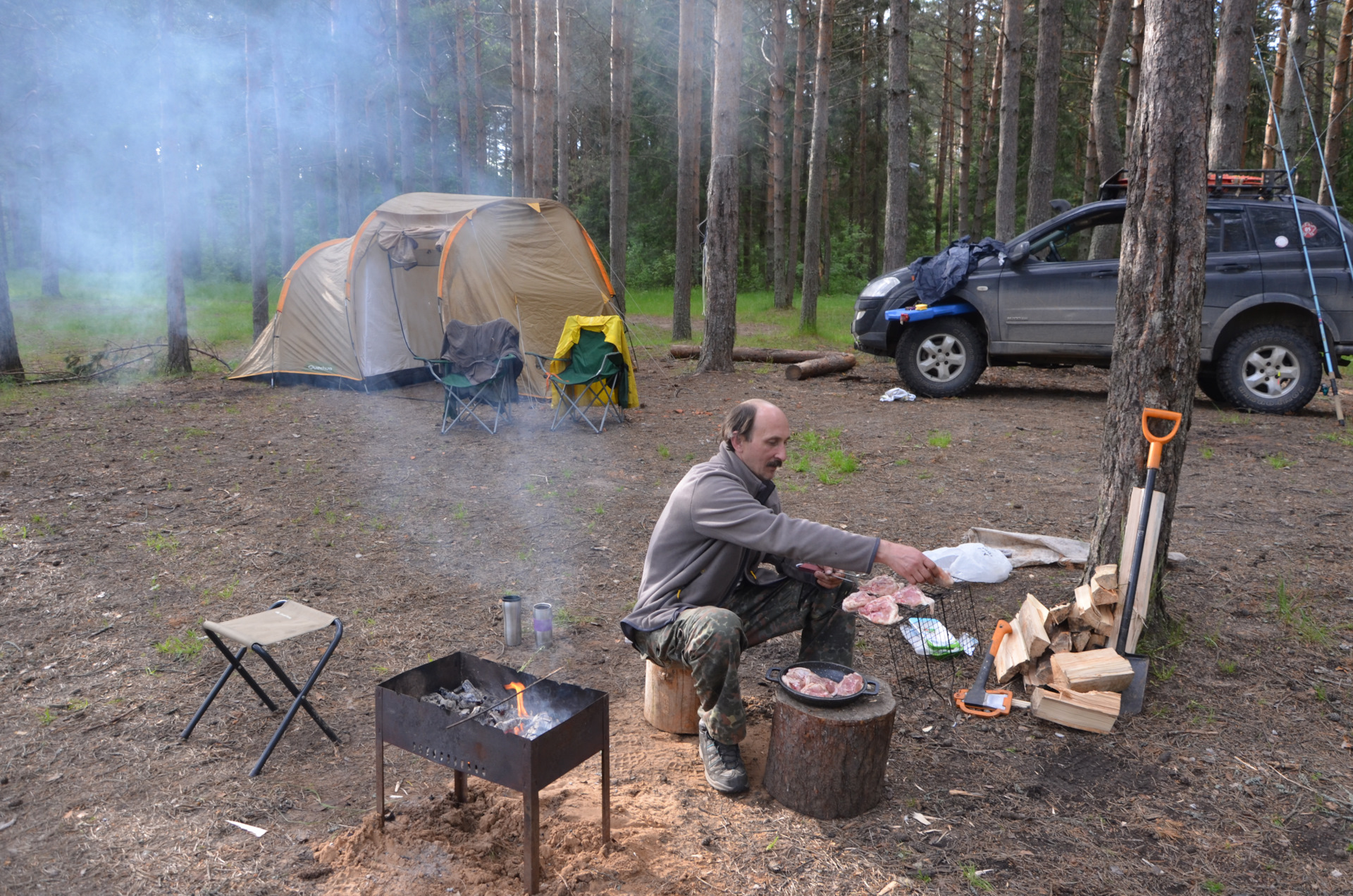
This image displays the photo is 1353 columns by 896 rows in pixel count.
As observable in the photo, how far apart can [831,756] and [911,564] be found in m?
0.63

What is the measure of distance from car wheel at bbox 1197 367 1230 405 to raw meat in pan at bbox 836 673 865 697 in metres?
7.08

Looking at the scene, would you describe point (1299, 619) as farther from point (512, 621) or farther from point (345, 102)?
point (345, 102)

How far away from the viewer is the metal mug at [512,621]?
4.10 meters

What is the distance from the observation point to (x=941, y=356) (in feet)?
31.2

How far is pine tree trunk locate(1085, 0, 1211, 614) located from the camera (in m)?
3.50

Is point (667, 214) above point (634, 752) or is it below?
above

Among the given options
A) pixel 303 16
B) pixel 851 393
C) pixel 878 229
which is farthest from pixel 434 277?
pixel 878 229

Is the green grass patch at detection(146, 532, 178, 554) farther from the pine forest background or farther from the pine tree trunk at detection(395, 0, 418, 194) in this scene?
the pine tree trunk at detection(395, 0, 418, 194)

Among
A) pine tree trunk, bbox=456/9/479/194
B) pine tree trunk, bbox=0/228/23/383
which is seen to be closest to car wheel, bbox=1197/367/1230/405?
pine tree trunk, bbox=0/228/23/383

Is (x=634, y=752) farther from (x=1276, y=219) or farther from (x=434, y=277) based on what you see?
(x=434, y=277)

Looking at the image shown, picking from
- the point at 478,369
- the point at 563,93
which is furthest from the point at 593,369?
the point at 563,93

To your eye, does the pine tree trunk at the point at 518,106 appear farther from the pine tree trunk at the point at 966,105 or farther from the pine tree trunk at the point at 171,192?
the pine tree trunk at the point at 966,105

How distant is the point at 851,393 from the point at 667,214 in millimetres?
20903

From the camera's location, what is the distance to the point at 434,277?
1095 centimetres
